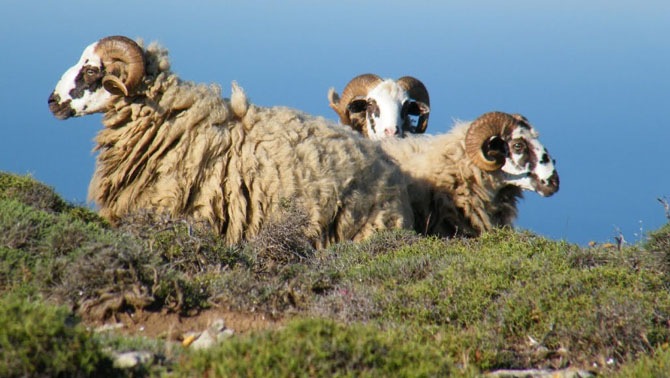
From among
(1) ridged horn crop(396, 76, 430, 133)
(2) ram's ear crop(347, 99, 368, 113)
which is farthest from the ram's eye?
(1) ridged horn crop(396, 76, 430, 133)

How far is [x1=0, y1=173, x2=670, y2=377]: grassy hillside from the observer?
16.3 feet

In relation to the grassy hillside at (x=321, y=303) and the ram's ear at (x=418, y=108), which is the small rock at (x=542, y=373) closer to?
the grassy hillside at (x=321, y=303)

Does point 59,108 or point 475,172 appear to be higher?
point 475,172

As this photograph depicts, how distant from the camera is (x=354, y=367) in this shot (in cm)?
498

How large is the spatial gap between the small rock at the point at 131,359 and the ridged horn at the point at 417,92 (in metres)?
12.4

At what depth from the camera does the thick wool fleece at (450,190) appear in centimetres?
1216

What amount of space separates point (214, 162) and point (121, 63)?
1511mm

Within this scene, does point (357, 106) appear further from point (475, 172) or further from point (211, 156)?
point (211, 156)

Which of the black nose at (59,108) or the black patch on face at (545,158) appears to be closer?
the black nose at (59,108)

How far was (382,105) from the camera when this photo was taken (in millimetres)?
15859

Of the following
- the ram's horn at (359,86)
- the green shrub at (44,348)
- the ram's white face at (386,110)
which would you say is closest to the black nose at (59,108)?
the green shrub at (44,348)

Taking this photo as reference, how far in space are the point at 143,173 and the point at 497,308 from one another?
4389 millimetres

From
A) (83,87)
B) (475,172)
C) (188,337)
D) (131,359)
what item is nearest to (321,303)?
(188,337)

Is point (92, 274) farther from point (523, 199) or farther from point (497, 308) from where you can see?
point (523, 199)
